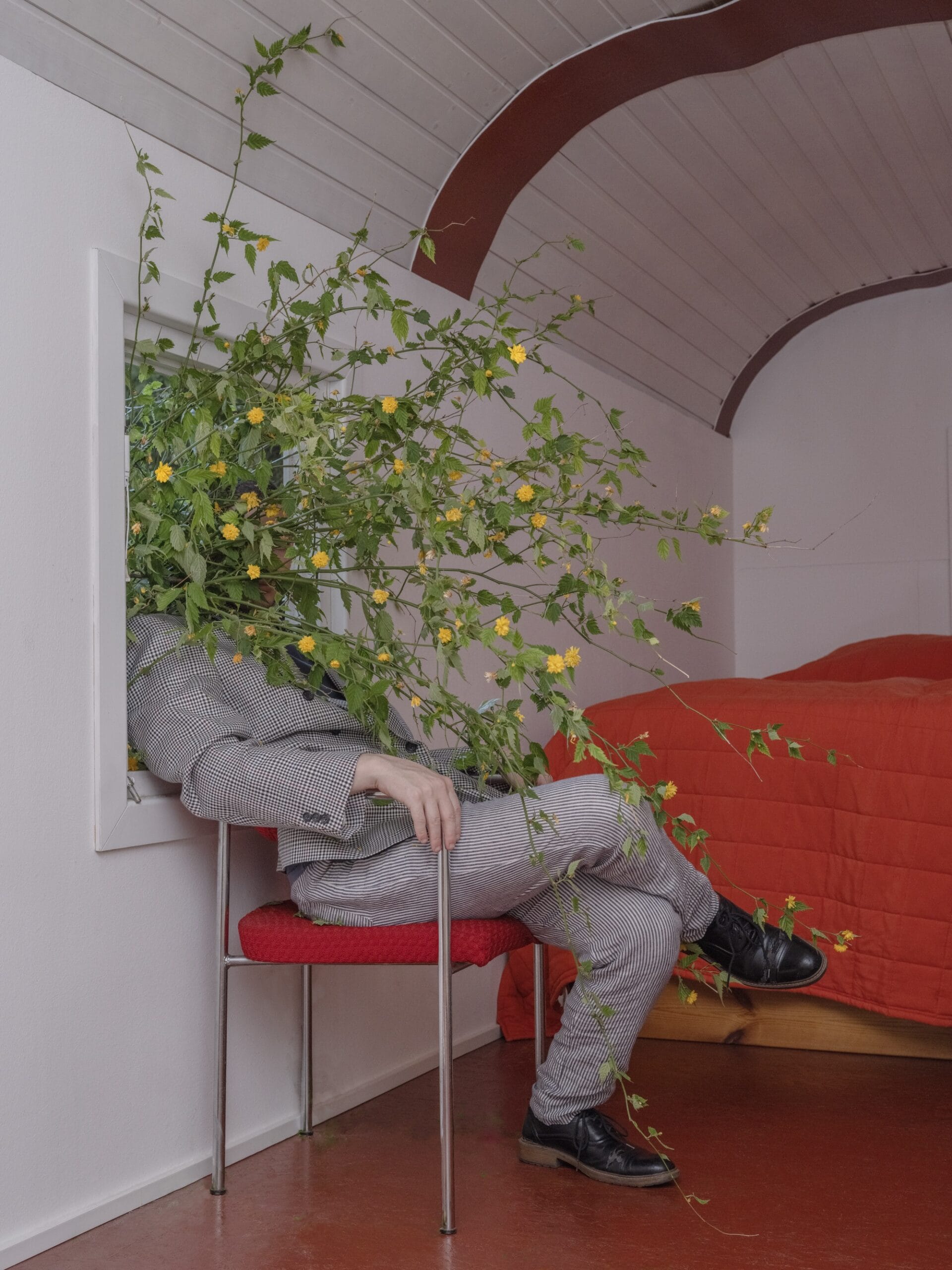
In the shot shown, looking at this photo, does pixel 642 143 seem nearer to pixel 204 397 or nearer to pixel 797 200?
pixel 797 200

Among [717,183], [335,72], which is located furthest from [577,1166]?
[717,183]

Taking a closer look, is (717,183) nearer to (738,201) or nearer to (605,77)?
(738,201)

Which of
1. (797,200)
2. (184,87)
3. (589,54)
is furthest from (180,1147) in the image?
(797,200)

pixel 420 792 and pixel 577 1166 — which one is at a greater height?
pixel 420 792

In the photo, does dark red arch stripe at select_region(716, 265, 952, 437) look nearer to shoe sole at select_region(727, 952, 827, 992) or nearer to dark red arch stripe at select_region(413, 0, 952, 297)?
dark red arch stripe at select_region(413, 0, 952, 297)

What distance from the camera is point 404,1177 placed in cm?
202

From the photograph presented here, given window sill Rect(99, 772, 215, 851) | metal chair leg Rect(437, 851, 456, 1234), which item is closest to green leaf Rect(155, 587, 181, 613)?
window sill Rect(99, 772, 215, 851)

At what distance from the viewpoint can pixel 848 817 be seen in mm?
2574

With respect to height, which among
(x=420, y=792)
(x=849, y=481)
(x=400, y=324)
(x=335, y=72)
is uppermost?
(x=335, y=72)

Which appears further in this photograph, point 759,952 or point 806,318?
point 806,318

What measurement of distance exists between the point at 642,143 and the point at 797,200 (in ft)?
2.62

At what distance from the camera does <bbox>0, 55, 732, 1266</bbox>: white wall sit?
1753 millimetres

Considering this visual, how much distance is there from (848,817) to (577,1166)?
3.28 ft

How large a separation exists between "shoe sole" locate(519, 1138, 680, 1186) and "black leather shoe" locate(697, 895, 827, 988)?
344 mm
